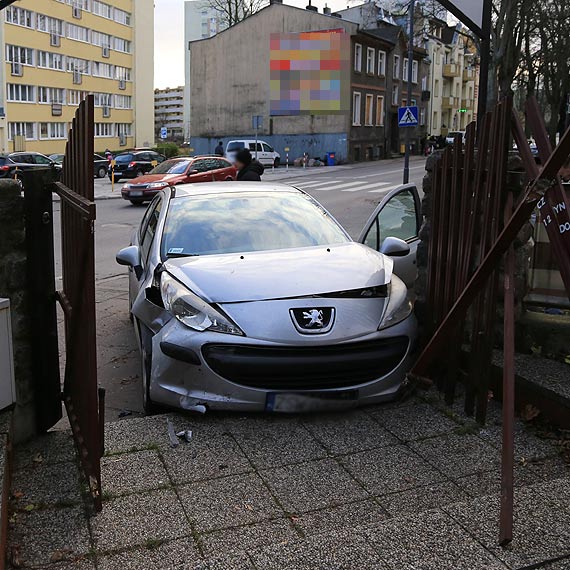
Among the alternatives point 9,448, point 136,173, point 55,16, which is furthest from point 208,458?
point 55,16

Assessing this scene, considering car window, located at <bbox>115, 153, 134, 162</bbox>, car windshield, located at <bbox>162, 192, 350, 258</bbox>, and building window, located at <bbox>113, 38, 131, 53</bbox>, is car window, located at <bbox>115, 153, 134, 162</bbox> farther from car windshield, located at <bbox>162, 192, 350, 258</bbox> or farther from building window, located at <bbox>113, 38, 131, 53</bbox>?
car windshield, located at <bbox>162, 192, 350, 258</bbox>

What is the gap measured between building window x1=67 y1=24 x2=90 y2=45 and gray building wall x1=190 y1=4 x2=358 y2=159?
363 inches

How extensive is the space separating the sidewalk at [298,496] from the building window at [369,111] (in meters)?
51.3

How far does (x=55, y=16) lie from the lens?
53.1 meters

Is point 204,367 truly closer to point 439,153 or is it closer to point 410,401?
point 410,401

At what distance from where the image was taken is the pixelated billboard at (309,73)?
158 feet

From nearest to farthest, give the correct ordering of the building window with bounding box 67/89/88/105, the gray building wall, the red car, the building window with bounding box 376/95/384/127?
the red car < the gray building wall < the building window with bounding box 67/89/88/105 < the building window with bounding box 376/95/384/127

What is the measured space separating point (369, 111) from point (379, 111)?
2.28 m

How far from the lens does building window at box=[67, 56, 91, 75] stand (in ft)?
182

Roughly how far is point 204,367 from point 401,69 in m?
60.3

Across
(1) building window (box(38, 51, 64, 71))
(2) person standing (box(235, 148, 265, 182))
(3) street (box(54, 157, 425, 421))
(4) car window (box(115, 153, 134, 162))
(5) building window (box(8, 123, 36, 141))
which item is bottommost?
(3) street (box(54, 157, 425, 421))

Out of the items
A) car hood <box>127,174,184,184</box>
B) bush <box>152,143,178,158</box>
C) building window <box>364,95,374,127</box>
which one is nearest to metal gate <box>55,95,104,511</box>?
car hood <box>127,174,184,184</box>

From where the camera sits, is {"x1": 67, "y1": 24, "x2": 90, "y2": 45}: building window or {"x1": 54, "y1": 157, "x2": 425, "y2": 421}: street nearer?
{"x1": 54, "y1": 157, "x2": 425, "y2": 421}: street

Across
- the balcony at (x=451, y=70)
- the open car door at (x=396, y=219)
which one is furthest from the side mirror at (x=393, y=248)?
the balcony at (x=451, y=70)
